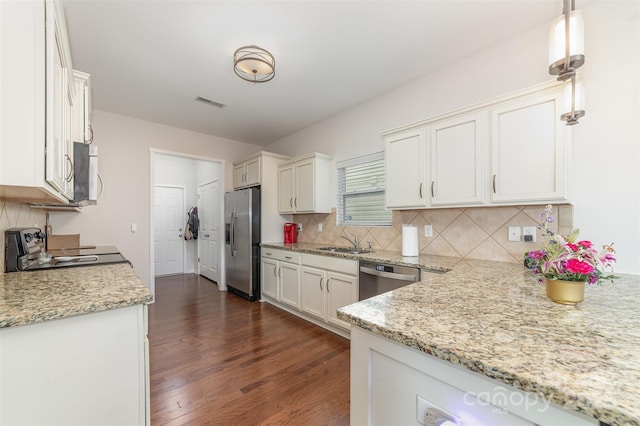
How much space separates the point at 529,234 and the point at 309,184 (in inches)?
97.5

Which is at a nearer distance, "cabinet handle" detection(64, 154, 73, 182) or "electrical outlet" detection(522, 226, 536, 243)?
"cabinet handle" detection(64, 154, 73, 182)

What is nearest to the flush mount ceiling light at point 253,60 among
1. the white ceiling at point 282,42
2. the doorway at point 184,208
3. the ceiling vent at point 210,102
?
the white ceiling at point 282,42

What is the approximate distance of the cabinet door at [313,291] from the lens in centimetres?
300

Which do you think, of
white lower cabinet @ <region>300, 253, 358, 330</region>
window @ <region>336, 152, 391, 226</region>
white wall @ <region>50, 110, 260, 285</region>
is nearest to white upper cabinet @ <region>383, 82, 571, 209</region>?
window @ <region>336, 152, 391, 226</region>

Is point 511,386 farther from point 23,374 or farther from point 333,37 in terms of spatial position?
point 333,37

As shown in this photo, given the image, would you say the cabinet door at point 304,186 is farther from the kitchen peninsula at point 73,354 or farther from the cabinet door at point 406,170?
the kitchen peninsula at point 73,354

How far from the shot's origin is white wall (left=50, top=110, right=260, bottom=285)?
3.49m

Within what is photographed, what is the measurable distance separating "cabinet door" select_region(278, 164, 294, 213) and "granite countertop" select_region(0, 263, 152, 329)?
249cm

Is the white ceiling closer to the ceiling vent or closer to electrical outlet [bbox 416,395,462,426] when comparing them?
the ceiling vent

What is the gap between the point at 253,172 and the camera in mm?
4246

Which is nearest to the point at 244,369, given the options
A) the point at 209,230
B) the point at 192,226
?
the point at 209,230

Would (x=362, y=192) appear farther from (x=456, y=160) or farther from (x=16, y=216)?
(x=16, y=216)

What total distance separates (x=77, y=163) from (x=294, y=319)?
8.49ft

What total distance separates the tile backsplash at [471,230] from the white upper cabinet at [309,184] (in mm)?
807
